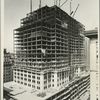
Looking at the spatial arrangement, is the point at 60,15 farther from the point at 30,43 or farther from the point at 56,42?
the point at 30,43

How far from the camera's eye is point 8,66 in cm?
174

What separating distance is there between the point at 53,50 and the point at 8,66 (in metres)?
0.54

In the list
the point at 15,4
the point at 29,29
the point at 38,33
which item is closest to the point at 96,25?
the point at 38,33

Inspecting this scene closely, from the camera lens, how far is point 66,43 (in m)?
1.57

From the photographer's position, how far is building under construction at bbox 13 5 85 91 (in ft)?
5.00

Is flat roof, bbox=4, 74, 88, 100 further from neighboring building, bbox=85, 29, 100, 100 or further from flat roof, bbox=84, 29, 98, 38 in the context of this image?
flat roof, bbox=84, 29, 98, 38

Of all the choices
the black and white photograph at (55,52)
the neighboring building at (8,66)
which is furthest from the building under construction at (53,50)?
the neighboring building at (8,66)

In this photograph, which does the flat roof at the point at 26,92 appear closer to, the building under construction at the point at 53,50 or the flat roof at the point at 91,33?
the building under construction at the point at 53,50

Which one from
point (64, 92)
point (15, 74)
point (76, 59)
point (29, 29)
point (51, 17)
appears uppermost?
point (51, 17)

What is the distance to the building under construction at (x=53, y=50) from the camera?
1.52 m

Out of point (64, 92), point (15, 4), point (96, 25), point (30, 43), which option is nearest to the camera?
point (96, 25)

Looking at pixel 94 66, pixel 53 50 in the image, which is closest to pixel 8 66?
pixel 53 50

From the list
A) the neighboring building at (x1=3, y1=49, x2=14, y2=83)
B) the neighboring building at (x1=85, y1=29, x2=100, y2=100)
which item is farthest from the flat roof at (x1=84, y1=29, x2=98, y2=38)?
the neighboring building at (x1=3, y1=49, x2=14, y2=83)

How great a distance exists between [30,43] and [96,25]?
65 cm
